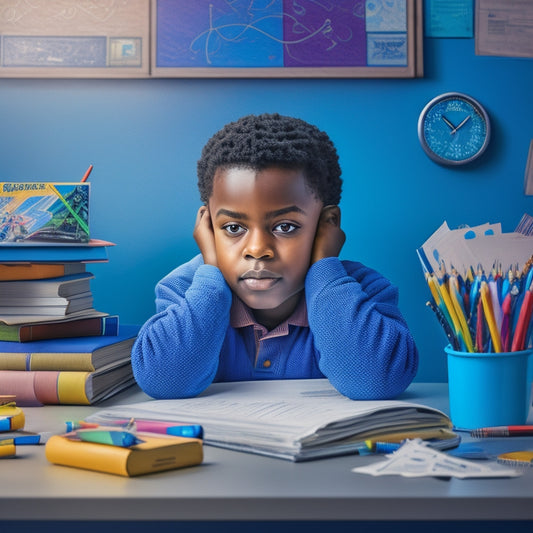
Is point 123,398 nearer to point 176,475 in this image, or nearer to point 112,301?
point 176,475

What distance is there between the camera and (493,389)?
0.87 meters

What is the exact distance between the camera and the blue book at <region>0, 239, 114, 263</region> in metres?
1.12

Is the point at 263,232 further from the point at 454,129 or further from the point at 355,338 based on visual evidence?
the point at 454,129

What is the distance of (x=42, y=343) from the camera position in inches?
43.5

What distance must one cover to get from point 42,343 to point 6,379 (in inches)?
2.9

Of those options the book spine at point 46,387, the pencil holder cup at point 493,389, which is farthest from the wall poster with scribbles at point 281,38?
the pencil holder cup at point 493,389

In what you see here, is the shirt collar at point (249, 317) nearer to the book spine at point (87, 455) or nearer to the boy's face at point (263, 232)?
the boy's face at point (263, 232)

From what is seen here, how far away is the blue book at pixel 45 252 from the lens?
1.12m

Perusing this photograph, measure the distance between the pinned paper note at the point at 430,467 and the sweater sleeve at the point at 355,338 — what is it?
303 millimetres

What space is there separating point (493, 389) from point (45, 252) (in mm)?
677

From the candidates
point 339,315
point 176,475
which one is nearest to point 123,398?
point 339,315

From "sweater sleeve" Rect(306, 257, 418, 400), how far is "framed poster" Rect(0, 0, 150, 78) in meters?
0.82

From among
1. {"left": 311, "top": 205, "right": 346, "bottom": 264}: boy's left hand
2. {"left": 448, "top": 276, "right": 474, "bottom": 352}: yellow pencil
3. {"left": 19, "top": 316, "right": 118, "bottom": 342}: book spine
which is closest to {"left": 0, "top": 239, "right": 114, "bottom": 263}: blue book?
{"left": 19, "top": 316, "right": 118, "bottom": 342}: book spine

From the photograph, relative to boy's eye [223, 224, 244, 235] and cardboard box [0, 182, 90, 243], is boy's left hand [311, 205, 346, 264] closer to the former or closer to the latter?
boy's eye [223, 224, 244, 235]
